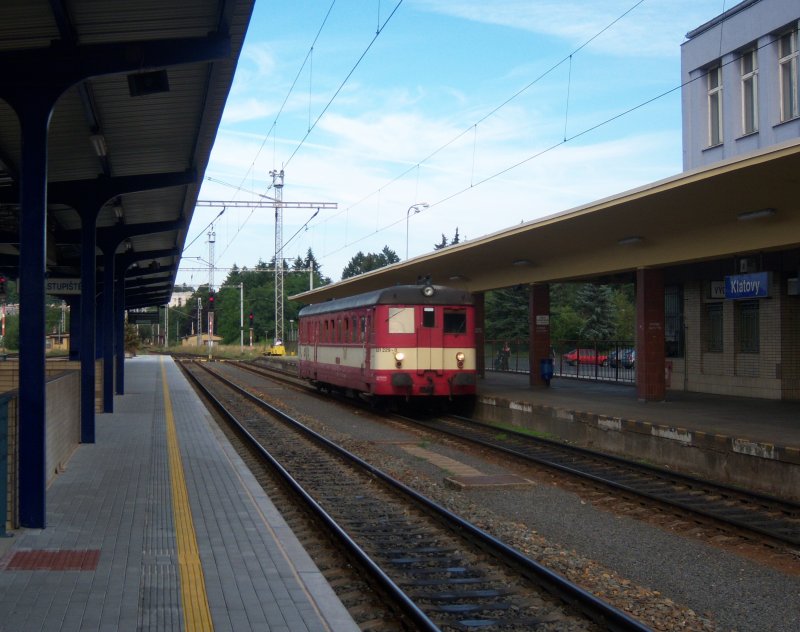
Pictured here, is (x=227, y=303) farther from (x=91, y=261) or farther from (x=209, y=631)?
(x=209, y=631)

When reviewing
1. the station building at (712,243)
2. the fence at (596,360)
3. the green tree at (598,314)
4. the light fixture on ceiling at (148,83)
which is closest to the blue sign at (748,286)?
the station building at (712,243)

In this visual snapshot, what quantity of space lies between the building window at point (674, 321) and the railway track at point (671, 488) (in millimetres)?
8457

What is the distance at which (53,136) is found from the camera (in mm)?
12219

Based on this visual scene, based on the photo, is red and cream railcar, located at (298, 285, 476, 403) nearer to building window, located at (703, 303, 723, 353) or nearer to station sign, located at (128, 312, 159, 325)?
building window, located at (703, 303, 723, 353)

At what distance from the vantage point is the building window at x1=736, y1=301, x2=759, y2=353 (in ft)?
66.3

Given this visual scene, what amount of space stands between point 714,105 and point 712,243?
32.0ft

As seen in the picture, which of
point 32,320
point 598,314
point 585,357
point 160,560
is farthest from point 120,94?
point 598,314

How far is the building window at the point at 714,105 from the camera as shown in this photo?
24516 millimetres

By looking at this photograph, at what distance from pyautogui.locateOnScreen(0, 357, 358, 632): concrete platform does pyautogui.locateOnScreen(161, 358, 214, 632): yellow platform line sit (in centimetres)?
1

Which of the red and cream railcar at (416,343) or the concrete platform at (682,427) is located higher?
the red and cream railcar at (416,343)

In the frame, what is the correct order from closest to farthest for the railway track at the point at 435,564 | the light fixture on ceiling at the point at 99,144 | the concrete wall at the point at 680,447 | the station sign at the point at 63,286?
the railway track at the point at 435,564 < the concrete wall at the point at 680,447 < the light fixture on ceiling at the point at 99,144 < the station sign at the point at 63,286

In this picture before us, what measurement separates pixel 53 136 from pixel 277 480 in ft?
19.1

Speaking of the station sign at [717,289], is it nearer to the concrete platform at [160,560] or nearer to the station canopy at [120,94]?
the station canopy at [120,94]

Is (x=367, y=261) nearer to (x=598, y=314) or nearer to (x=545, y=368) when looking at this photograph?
(x=598, y=314)
